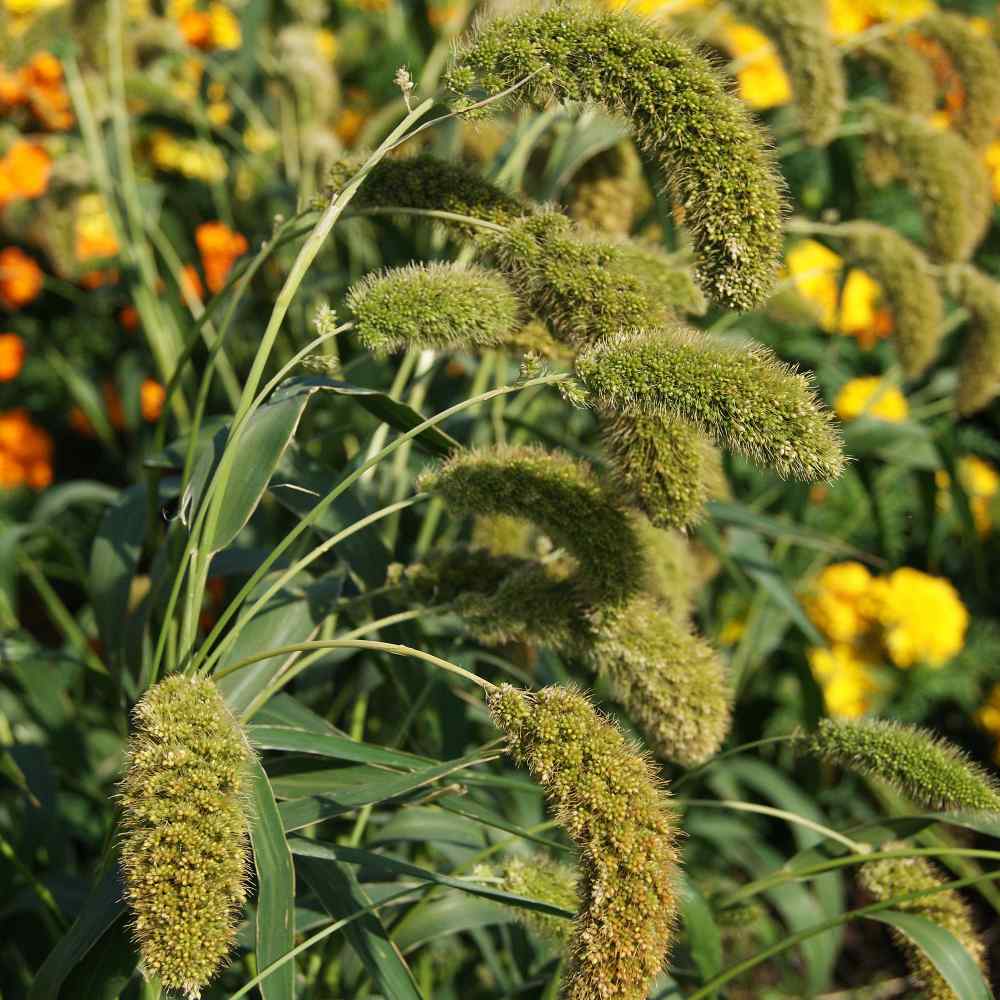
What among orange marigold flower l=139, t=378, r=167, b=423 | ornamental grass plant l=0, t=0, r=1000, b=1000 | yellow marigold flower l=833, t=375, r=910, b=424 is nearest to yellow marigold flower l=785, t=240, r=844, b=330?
ornamental grass plant l=0, t=0, r=1000, b=1000

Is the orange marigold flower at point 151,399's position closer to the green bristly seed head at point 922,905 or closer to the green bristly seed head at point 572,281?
the green bristly seed head at point 572,281

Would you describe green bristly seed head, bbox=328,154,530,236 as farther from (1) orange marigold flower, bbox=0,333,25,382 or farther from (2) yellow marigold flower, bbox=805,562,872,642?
(1) orange marigold flower, bbox=0,333,25,382

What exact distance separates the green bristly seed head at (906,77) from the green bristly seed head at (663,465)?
1.52 meters

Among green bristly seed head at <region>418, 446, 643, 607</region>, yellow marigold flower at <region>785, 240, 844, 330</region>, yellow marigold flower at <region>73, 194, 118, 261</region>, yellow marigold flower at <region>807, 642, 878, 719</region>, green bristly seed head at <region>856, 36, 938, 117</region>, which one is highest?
green bristly seed head at <region>856, 36, 938, 117</region>

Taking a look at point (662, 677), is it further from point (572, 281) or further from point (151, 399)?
point (151, 399)

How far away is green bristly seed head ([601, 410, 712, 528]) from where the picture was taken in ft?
4.43

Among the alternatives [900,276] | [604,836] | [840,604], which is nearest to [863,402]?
Result: [840,604]

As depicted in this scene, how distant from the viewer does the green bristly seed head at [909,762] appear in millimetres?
1358

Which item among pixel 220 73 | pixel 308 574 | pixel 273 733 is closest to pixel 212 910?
pixel 273 733

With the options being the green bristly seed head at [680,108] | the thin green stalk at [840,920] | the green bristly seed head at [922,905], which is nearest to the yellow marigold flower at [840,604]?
the green bristly seed head at [922,905]

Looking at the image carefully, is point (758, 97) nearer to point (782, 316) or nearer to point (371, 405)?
point (782, 316)

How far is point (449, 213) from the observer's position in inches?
56.8

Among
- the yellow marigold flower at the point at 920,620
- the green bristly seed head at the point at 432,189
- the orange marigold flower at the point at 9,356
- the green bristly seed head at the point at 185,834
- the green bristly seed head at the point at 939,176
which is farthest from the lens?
the orange marigold flower at the point at 9,356

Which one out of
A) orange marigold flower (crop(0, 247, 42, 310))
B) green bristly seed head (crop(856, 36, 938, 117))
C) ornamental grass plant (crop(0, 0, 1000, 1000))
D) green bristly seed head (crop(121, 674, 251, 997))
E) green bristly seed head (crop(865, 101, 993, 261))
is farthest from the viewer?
orange marigold flower (crop(0, 247, 42, 310))
